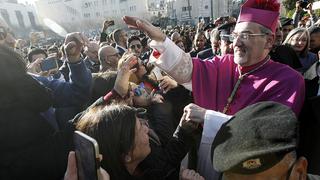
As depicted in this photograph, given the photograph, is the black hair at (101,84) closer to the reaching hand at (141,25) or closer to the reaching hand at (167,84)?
the reaching hand at (167,84)

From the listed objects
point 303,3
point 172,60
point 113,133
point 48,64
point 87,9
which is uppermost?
point 172,60

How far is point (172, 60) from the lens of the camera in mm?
2619

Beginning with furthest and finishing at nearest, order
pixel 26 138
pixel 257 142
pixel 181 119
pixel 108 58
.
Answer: pixel 108 58
pixel 181 119
pixel 26 138
pixel 257 142

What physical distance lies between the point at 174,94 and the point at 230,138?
1990mm

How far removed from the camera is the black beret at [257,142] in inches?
49.4

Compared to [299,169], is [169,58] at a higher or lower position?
higher

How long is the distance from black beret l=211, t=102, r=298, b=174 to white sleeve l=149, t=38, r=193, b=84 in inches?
50.8

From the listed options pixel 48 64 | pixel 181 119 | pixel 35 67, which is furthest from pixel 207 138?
pixel 35 67

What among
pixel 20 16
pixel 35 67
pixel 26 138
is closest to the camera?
pixel 26 138

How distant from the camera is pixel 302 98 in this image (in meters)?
2.31

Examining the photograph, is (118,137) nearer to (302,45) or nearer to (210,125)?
→ (210,125)

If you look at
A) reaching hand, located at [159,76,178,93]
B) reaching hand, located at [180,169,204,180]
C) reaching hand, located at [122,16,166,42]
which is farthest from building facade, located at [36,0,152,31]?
reaching hand, located at [180,169,204,180]

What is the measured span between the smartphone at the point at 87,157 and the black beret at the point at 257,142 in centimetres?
47

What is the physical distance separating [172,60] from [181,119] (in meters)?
0.57
